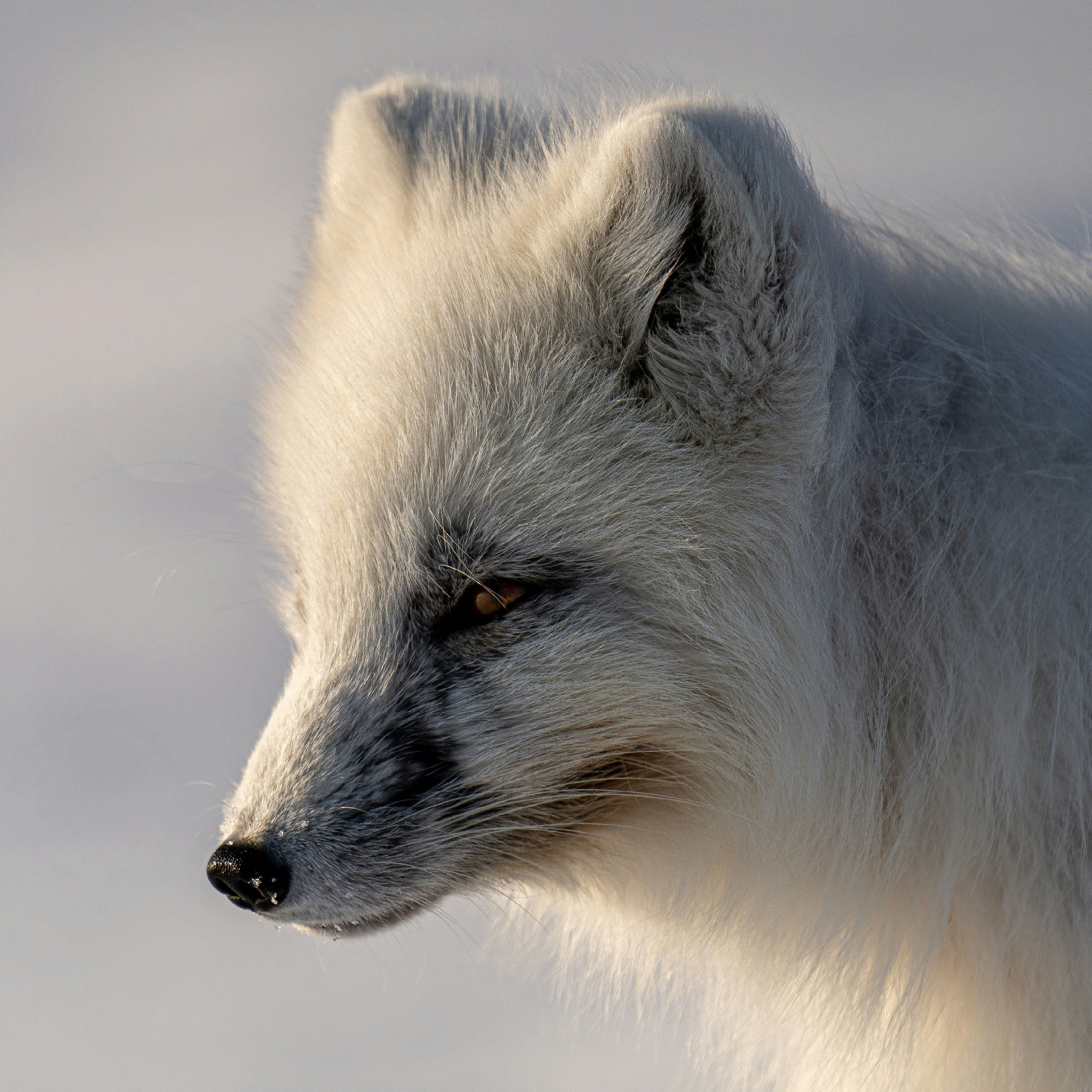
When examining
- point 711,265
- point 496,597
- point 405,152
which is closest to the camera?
point 711,265

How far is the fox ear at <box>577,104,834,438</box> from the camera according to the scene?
58.9 inches

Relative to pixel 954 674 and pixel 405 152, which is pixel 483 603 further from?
pixel 405 152

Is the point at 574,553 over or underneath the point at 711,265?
underneath

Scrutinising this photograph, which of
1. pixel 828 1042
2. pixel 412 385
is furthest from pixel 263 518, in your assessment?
pixel 828 1042

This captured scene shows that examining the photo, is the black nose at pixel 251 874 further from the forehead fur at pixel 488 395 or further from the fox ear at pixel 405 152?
the fox ear at pixel 405 152

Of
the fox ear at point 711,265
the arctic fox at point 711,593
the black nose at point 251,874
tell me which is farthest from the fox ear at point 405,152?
the black nose at point 251,874

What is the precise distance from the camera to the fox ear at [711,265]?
58.9 inches

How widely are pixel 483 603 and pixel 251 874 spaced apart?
52cm

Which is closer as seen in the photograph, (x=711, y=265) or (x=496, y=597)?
(x=711, y=265)

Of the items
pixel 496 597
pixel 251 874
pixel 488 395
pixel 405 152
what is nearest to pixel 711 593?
pixel 496 597

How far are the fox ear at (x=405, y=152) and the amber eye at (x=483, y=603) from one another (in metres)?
0.76

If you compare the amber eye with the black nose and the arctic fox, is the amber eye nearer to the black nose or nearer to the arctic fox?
the arctic fox

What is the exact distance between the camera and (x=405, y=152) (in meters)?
2.16

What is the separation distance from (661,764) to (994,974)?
68cm
